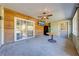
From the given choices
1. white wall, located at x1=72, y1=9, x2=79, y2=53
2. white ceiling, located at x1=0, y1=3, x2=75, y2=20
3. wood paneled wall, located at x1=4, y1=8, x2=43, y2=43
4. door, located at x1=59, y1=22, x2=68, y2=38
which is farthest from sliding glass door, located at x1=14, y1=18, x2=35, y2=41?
white wall, located at x1=72, y1=9, x2=79, y2=53

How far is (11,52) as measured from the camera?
2.44 meters

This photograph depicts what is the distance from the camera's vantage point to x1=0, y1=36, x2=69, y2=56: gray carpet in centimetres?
244

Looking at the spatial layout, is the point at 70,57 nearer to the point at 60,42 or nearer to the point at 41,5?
the point at 60,42

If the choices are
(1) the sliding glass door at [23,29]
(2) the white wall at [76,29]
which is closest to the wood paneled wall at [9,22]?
(1) the sliding glass door at [23,29]

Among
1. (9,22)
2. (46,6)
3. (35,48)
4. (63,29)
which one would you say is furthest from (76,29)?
(9,22)

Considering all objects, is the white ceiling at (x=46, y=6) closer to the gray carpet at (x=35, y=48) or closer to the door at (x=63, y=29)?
the door at (x=63, y=29)

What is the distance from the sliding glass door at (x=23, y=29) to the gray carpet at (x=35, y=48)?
4.8 inches

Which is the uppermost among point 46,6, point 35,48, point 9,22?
point 46,6

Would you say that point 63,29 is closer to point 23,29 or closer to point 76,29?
point 76,29

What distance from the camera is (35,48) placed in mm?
2525

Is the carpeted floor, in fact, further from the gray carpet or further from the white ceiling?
the white ceiling

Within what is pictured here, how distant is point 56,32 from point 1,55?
1.37 metres

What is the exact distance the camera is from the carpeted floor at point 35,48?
96.0 inches

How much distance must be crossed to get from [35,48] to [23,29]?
1.74ft
